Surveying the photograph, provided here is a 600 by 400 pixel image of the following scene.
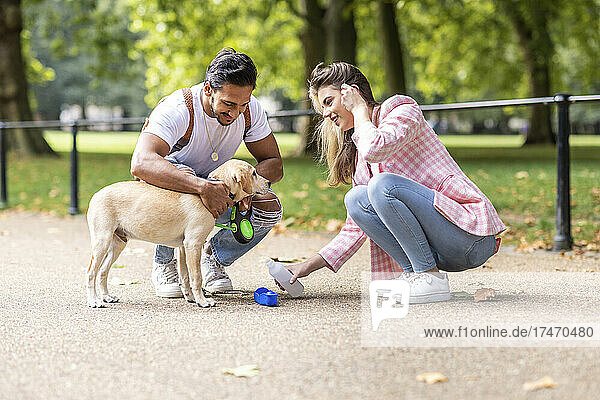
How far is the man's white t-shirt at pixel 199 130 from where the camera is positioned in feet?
15.6

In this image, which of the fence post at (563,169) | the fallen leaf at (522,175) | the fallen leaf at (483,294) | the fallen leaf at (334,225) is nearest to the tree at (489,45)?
the fallen leaf at (522,175)

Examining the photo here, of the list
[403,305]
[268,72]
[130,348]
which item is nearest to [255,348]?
[130,348]

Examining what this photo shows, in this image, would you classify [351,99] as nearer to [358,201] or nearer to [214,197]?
[358,201]

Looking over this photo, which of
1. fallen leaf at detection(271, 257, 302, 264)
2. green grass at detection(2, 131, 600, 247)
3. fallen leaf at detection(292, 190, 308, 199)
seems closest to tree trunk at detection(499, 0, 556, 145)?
green grass at detection(2, 131, 600, 247)

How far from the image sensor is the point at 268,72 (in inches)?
1224

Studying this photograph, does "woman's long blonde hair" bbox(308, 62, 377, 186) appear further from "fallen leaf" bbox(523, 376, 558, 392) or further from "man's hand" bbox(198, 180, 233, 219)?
"fallen leaf" bbox(523, 376, 558, 392)

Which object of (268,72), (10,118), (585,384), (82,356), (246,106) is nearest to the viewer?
(585,384)

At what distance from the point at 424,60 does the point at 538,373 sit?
1195 inches

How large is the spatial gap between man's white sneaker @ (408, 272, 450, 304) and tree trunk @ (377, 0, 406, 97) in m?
15.0

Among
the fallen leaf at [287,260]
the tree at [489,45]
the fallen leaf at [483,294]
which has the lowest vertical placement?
the fallen leaf at [483,294]

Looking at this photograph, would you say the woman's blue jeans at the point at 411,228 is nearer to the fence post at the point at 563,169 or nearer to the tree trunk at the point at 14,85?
the fence post at the point at 563,169

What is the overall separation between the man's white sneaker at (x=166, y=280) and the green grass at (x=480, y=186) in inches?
109

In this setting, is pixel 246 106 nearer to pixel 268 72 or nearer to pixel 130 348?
pixel 130 348

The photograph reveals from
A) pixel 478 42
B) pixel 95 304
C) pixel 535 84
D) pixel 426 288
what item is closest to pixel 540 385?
pixel 426 288
